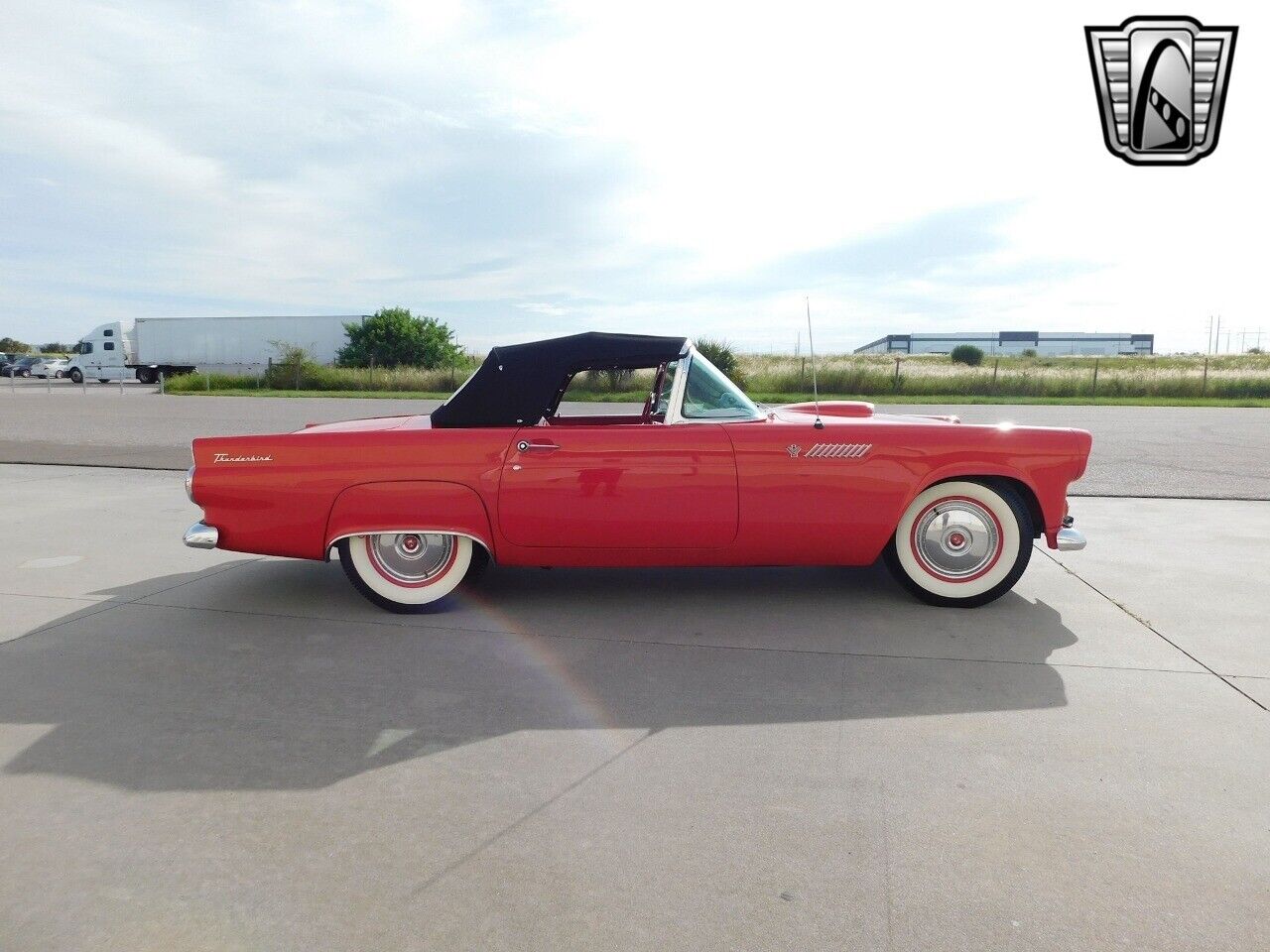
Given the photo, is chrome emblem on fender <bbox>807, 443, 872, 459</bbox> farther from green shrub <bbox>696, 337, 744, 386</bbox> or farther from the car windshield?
green shrub <bbox>696, 337, 744, 386</bbox>

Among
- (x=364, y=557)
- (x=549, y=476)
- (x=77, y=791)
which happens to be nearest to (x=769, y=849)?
(x=77, y=791)

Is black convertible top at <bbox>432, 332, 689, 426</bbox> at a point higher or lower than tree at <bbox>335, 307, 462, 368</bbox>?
lower

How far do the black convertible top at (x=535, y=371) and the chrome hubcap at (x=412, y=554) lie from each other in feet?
1.92

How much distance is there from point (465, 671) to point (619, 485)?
1171 millimetres

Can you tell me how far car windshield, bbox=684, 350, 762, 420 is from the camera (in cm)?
450

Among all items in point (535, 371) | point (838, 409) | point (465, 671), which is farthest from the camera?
point (838, 409)

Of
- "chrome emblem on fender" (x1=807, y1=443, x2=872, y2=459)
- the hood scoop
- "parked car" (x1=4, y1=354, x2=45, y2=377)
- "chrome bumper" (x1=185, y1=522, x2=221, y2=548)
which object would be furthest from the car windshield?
"parked car" (x1=4, y1=354, x2=45, y2=377)

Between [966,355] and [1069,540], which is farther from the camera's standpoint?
[966,355]

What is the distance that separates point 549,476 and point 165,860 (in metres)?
2.36

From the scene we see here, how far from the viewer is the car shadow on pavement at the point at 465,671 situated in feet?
9.68

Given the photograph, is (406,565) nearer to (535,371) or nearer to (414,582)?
(414,582)

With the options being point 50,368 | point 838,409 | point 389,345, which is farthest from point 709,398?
point 50,368

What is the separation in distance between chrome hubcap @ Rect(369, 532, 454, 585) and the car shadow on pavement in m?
A: 0.23

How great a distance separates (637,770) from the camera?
275 cm
